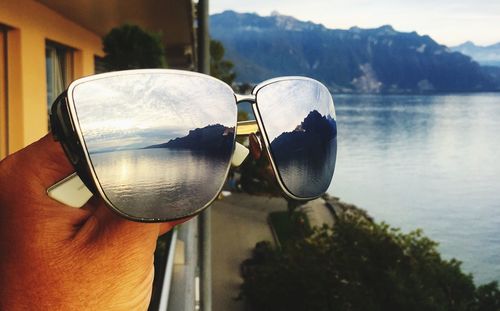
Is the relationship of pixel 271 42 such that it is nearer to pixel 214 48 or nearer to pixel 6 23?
pixel 214 48

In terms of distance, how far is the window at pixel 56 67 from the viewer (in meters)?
6.37

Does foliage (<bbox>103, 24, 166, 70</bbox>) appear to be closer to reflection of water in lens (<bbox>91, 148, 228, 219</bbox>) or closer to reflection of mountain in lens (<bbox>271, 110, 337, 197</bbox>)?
reflection of mountain in lens (<bbox>271, 110, 337, 197</bbox>)

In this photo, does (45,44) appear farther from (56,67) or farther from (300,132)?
(300,132)

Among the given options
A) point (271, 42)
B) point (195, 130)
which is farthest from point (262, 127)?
point (271, 42)

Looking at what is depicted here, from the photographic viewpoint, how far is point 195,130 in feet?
1.90

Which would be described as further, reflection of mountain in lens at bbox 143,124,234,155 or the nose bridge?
the nose bridge

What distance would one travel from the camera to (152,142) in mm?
543

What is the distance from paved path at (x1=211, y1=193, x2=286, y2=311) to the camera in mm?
11617

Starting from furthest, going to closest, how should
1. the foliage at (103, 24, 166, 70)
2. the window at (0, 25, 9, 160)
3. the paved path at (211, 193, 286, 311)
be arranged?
the paved path at (211, 193, 286, 311)
the foliage at (103, 24, 166, 70)
the window at (0, 25, 9, 160)

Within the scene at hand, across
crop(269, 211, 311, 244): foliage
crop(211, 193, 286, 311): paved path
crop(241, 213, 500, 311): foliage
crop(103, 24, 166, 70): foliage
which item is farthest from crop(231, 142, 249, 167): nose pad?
crop(269, 211, 311, 244): foliage

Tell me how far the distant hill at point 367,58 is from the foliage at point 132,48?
2399 inches

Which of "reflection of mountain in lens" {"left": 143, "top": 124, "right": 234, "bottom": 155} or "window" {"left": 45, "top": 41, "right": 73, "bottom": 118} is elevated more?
"window" {"left": 45, "top": 41, "right": 73, "bottom": 118}

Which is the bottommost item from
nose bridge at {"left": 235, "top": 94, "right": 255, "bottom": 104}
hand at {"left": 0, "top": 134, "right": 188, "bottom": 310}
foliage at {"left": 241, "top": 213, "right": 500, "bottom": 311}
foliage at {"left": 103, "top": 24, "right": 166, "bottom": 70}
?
foliage at {"left": 241, "top": 213, "right": 500, "bottom": 311}

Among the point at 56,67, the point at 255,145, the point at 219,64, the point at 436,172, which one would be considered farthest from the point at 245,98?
the point at 436,172
